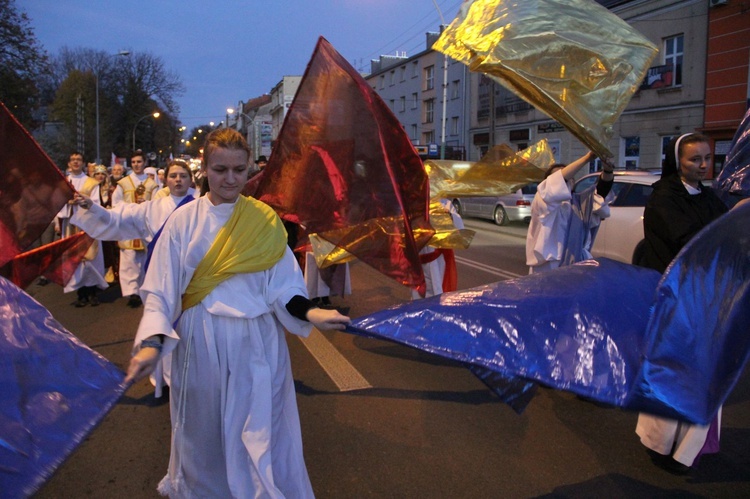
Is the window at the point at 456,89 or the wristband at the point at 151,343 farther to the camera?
the window at the point at 456,89

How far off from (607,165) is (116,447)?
3603 mm

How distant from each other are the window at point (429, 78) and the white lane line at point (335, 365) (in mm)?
43152

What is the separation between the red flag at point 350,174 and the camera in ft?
12.0

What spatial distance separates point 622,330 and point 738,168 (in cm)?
239

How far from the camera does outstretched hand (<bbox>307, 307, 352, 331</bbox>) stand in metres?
2.51

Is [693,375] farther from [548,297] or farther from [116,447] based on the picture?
[116,447]

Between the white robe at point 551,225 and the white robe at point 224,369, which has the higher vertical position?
the white robe at point 551,225

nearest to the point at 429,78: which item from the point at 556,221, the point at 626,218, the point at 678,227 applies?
the point at 626,218

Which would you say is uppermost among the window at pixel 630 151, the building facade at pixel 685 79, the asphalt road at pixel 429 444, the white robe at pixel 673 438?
the building facade at pixel 685 79

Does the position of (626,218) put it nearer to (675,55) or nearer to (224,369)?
(224,369)

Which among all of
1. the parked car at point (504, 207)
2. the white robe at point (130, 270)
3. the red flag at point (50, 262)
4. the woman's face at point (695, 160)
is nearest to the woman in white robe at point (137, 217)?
the red flag at point (50, 262)

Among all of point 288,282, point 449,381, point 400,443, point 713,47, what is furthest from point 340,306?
point 713,47

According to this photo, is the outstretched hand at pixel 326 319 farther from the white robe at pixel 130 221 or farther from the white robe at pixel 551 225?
the white robe at pixel 551 225

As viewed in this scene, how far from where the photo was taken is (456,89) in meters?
43.1
